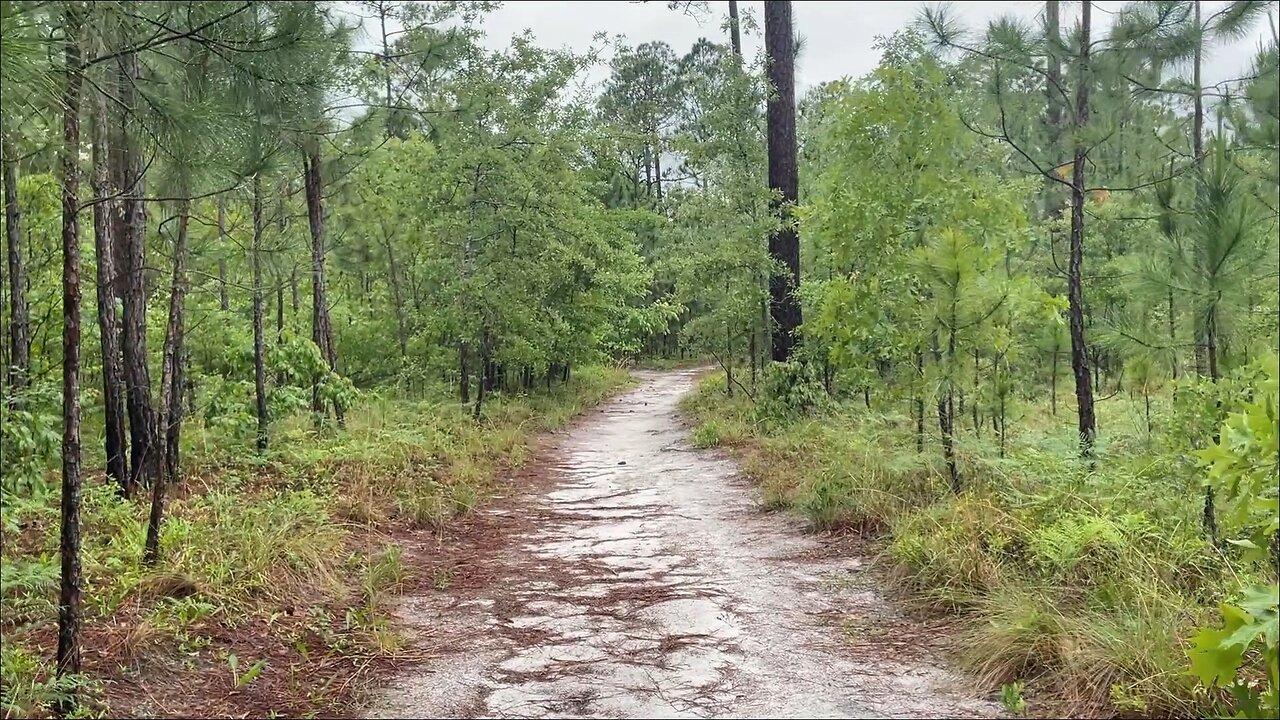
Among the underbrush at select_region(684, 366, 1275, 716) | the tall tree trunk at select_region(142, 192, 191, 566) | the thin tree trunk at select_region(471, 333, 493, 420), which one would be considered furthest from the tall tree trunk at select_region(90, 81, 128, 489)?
the thin tree trunk at select_region(471, 333, 493, 420)

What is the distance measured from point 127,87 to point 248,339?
6.33 m

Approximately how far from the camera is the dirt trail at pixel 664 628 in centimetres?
326

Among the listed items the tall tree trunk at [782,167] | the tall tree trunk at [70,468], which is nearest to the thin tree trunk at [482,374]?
the tall tree trunk at [782,167]

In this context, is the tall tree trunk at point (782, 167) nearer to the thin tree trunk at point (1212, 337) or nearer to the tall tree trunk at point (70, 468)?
the thin tree trunk at point (1212, 337)

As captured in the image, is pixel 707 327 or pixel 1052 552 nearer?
pixel 1052 552

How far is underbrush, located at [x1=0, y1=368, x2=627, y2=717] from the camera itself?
11.2 ft

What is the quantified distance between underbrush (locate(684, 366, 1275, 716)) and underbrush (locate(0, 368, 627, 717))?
280 cm

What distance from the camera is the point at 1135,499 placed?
468 cm

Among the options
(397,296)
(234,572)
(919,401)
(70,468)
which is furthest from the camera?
(397,296)

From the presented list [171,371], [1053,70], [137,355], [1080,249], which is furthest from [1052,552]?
[137,355]

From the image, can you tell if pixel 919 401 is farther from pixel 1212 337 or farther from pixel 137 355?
pixel 137 355

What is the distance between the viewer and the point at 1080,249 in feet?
20.8

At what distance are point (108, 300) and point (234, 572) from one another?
2.29m

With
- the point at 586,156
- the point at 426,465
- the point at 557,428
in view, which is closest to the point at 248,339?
the point at 426,465
